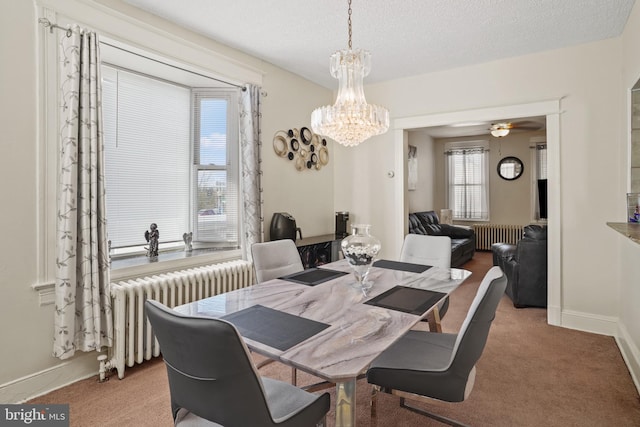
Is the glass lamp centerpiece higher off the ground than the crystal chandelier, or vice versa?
the crystal chandelier

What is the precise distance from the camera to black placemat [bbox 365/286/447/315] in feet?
5.71

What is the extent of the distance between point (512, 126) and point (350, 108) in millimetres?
5662

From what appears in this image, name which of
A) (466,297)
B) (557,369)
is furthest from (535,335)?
(466,297)

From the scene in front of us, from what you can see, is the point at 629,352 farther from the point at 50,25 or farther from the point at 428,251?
the point at 50,25

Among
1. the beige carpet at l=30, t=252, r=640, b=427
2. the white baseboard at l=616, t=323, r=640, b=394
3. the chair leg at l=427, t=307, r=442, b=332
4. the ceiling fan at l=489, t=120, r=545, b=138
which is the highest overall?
the ceiling fan at l=489, t=120, r=545, b=138

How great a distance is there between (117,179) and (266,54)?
1.85 m

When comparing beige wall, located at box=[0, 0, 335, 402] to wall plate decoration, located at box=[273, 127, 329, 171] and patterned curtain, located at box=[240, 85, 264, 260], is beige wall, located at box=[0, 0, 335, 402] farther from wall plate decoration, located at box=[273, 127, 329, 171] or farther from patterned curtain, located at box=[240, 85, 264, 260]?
wall plate decoration, located at box=[273, 127, 329, 171]

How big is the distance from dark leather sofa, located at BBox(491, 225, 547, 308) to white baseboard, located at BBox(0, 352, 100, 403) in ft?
13.4

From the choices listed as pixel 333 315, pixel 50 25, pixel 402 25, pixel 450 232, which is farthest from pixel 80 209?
pixel 450 232

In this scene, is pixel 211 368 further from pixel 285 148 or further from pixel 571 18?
pixel 571 18

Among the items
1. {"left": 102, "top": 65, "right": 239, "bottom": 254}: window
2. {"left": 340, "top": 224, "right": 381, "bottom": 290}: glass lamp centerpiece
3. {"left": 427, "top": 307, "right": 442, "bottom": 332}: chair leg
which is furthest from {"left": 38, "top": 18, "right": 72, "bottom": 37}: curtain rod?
{"left": 427, "top": 307, "right": 442, "bottom": 332}: chair leg

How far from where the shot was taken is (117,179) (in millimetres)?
3107

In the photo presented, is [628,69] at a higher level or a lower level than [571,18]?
lower

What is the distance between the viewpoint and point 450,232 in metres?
6.91
